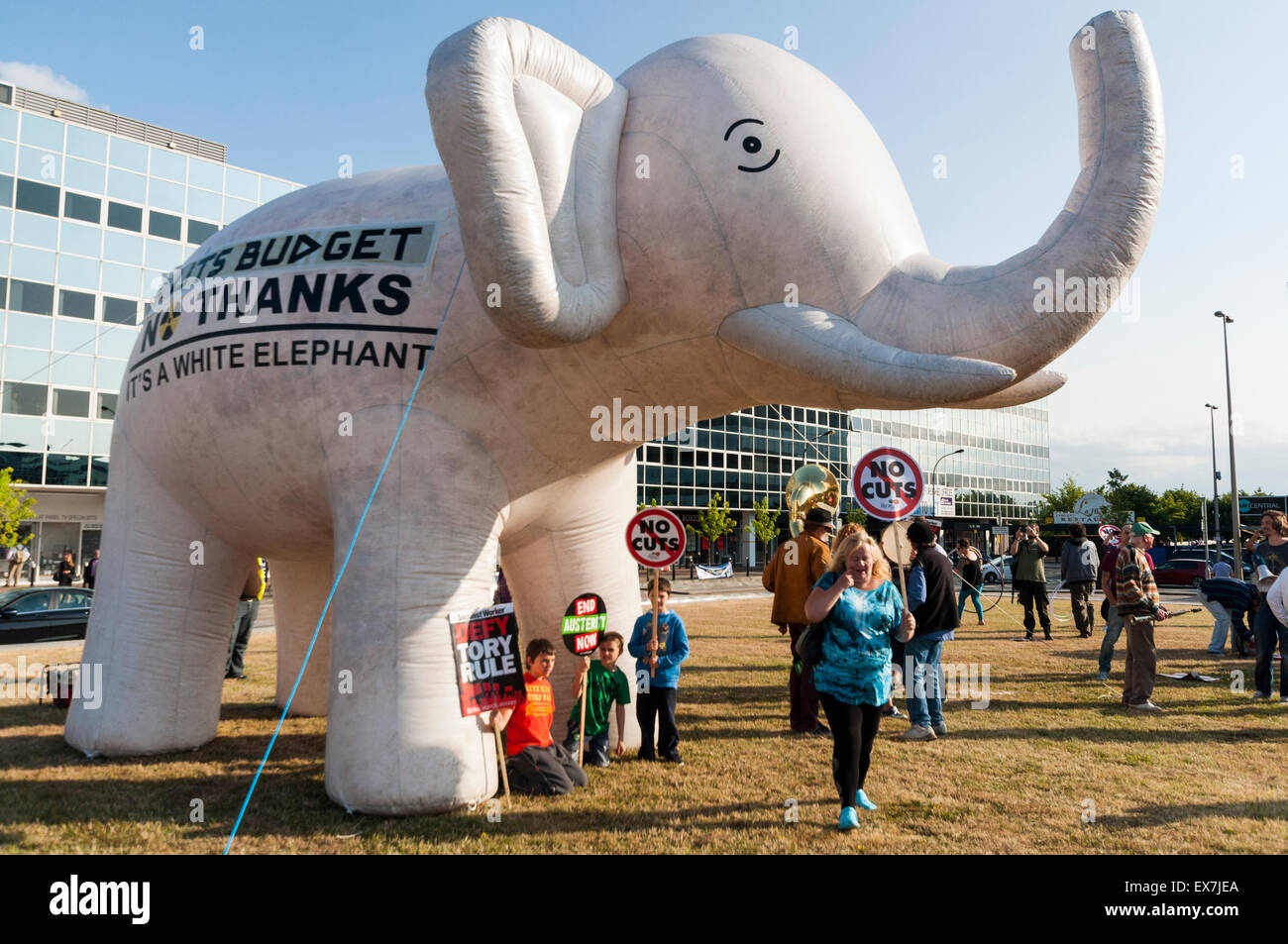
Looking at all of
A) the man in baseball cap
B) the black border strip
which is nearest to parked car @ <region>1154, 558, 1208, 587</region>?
the man in baseball cap

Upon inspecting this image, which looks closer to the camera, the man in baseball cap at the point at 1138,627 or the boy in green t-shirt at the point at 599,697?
the boy in green t-shirt at the point at 599,697

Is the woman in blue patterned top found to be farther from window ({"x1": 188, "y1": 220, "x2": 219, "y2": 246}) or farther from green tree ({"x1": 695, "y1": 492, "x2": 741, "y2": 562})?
green tree ({"x1": 695, "y1": 492, "x2": 741, "y2": 562})

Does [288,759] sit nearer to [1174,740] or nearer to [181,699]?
[181,699]

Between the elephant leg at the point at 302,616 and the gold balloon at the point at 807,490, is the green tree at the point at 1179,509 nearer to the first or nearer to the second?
the gold balloon at the point at 807,490

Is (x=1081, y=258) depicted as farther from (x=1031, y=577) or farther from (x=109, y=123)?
(x=109, y=123)

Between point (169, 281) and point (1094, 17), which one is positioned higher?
point (1094, 17)

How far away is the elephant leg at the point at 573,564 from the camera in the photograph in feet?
19.9

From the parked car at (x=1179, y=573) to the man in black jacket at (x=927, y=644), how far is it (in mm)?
25917

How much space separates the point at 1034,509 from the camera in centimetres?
7594

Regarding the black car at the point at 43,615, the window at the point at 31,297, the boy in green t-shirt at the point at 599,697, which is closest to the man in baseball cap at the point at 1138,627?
the boy in green t-shirt at the point at 599,697

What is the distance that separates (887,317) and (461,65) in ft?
7.68

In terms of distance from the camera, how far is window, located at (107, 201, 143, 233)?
31125 millimetres

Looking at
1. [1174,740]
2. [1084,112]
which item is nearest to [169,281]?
[1084,112]

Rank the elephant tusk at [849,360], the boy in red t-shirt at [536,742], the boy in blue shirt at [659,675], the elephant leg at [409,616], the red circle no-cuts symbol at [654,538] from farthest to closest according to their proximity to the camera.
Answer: the red circle no-cuts symbol at [654,538]
the boy in blue shirt at [659,675]
the boy in red t-shirt at [536,742]
the elephant leg at [409,616]
the elephant tusk at [849,360]
